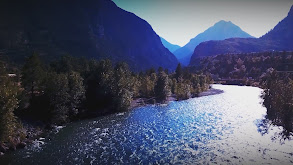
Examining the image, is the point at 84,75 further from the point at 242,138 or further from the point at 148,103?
the point at 242,138

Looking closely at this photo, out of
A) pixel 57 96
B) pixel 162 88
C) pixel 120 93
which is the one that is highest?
pixel 57 96

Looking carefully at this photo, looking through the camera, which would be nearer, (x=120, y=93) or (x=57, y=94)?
(x=57, y=94)

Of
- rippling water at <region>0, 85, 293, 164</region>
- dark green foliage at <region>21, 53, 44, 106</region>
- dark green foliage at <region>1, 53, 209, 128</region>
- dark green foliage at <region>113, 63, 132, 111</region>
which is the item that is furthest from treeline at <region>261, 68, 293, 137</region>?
dark green foliage at <region>21, 53, 44, 106</region>

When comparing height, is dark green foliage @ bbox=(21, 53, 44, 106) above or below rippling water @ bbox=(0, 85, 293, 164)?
above

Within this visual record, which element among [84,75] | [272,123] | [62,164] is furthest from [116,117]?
[272,123]

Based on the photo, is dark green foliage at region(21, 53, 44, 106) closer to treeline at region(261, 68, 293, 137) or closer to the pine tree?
the pine tree

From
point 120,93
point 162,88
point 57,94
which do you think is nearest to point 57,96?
point 57,94

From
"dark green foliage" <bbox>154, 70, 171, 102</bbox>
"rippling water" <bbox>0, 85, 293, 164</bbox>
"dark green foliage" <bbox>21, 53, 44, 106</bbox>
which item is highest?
"dark green foliage" <bbox>21, 53, 44, 106</bbox>

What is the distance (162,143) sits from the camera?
5144 centimetres

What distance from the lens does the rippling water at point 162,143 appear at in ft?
138

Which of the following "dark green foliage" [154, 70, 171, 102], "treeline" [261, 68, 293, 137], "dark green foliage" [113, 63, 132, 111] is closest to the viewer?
"treeline" [261, 68, 293, 137]

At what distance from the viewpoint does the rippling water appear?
42.0 meters

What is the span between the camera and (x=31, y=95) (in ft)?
237

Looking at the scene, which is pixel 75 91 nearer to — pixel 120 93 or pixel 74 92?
pixel 74 92
